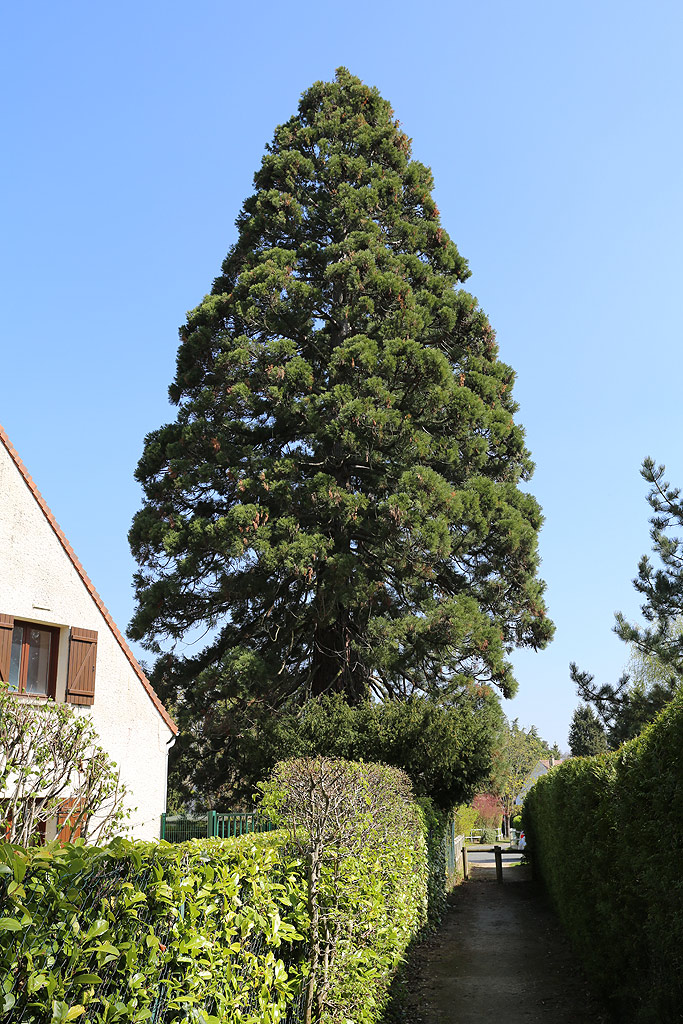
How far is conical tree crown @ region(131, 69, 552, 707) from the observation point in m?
21.1

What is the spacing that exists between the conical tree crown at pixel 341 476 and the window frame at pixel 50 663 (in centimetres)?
616

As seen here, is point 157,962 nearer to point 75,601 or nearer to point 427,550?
point 75,601

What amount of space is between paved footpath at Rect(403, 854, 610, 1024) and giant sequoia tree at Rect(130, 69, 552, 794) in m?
6.64

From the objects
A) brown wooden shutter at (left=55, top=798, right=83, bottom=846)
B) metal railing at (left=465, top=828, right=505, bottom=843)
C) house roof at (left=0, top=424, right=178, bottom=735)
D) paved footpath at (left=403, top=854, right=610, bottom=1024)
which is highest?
house roof at (left=0, top=424, right=178, bottom=735)

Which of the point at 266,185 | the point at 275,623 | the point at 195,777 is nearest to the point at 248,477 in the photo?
the point at 275,623

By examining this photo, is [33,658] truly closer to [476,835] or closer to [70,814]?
[70,814]

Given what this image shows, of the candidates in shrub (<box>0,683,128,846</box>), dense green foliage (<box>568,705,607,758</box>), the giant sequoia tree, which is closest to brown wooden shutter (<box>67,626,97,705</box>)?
shrub (<box>0,683,128,846</box>)

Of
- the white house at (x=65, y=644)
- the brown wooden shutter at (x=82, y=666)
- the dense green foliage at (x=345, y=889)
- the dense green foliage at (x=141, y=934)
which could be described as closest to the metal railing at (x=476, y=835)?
the white house at (x=65, y=644)

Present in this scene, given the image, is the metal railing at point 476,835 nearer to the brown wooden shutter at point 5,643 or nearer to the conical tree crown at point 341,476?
the conical tree crown at point 341,476

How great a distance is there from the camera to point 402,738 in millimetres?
19781

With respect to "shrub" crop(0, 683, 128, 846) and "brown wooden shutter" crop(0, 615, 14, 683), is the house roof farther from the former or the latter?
"shrub" crop(0, 683, 128, 846)

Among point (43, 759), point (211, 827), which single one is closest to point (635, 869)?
point (43, 759)

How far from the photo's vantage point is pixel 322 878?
6.57 meters

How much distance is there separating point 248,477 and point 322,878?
1625cm
